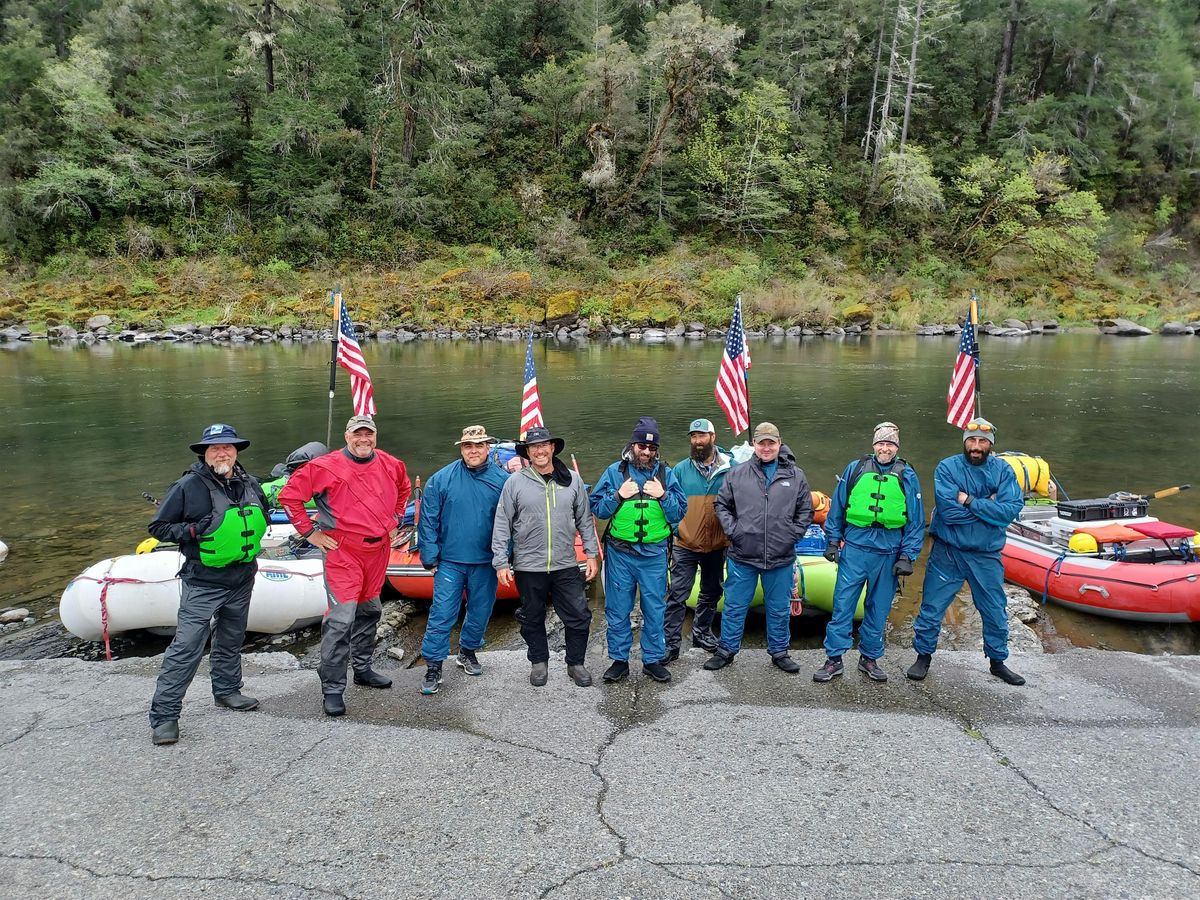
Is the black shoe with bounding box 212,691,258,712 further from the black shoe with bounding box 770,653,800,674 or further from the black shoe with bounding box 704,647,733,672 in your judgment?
the black shoe with bounding box 770,653,800,674

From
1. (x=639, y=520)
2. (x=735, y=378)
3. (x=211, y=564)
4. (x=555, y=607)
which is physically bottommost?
(x=555, y=607)

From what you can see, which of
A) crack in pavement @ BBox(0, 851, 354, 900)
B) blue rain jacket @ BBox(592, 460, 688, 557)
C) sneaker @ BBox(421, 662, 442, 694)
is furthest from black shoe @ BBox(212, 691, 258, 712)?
blue rain jacket @ BBox(592, 460, 688, 557)

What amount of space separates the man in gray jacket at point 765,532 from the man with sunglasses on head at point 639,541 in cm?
48

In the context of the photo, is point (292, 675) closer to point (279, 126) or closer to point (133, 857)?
point (133, 857)

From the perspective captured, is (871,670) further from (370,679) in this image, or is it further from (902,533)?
(370,679)

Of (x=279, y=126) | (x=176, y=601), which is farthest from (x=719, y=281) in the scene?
(x=176, y=601)

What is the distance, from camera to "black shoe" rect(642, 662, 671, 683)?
5477 millimetres

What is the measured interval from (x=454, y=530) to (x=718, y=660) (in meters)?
2.28

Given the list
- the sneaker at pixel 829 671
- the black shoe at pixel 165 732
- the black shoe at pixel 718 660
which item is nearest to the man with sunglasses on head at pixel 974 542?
the sneaker at pixel 829 671

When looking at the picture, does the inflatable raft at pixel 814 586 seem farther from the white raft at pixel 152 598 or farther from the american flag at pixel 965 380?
the white raft at pixel 152 598

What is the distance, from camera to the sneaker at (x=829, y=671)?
5468 millimetres

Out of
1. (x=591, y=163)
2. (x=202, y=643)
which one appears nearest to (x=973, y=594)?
(x=202, y=643)

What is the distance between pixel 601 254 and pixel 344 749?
149 ft

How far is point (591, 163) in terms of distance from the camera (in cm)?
4953
